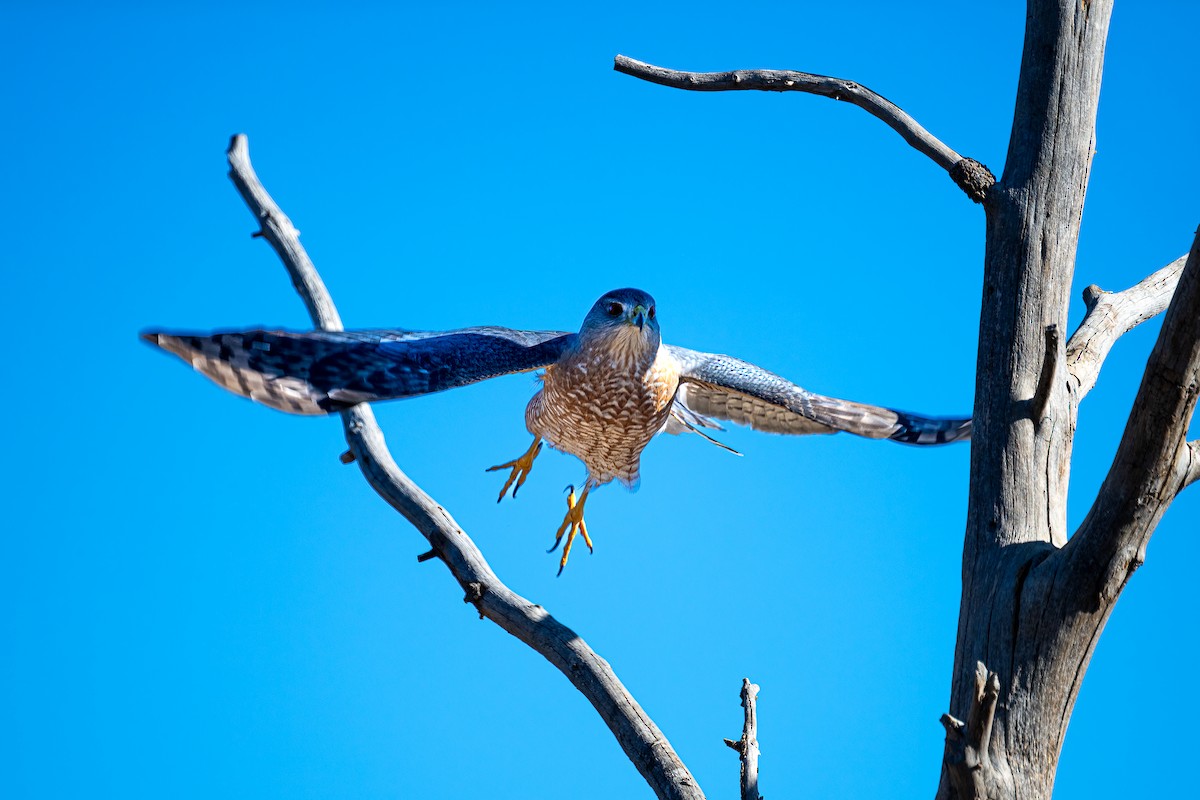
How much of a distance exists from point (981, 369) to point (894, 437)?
155 centimetres

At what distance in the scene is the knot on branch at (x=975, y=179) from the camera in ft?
11.5

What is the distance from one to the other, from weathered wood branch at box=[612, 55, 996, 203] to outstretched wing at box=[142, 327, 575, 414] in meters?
1.24

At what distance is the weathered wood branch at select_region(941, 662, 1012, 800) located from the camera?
2.42 m

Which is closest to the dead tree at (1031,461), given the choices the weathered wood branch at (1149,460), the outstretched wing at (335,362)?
the weathered wood branch at (1149,460)

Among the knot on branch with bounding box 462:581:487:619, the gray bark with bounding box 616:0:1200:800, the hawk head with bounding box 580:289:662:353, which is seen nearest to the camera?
the gray bark with bounding box 616:0:1200:800

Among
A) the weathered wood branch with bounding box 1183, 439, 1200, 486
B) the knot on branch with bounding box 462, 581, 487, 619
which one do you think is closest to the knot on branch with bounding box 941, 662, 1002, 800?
the weathered wood branch with bounding box 1183, 439, 1200, 486

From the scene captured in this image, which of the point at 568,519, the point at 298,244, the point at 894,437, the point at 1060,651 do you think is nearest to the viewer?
the point at 1060,651

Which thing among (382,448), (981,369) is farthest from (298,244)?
(981,369)

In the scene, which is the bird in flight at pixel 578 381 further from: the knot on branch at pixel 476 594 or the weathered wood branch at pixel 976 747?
the weathered wood branch at pixel 976 747

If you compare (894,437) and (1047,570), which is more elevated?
(894,437)

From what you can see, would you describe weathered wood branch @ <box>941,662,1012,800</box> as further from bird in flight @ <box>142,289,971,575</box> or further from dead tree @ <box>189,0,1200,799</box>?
bird in flight @ <box>142,289,971,575</box>

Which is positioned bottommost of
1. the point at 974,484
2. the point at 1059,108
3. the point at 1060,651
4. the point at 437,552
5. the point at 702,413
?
the point at 1060,651

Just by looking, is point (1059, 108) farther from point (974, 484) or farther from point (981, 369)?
point (974, 484)

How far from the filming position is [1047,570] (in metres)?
2.92
